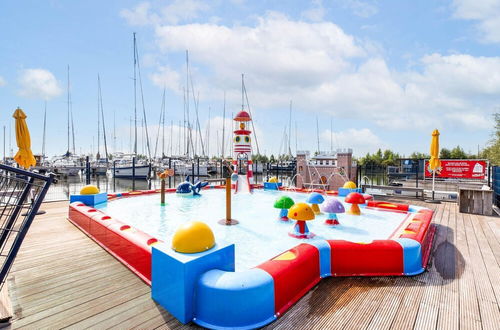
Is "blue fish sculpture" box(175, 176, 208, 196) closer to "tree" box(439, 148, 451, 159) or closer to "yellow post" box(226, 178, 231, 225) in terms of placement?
"yellow post" box(226, 178, 231, 225)

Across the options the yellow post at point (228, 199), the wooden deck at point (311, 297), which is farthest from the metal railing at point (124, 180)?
the yellow post at point (228, 199)

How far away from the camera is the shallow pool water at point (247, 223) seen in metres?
6.97

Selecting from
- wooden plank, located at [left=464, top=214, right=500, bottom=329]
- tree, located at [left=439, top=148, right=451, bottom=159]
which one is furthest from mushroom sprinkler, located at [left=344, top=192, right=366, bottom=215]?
tree, located at [left=439, top=148, right=451, bottom=159]

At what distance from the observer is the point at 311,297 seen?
380 cm

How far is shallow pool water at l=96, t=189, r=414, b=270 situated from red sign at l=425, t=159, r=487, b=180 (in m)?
11.0

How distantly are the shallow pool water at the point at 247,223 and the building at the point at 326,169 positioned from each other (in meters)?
7.42

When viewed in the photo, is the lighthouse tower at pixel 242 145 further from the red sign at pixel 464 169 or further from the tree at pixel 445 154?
the tree at pixel 445 154

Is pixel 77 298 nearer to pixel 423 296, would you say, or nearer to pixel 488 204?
pixel 423 296

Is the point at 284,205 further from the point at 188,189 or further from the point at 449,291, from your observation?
the point at 188,189

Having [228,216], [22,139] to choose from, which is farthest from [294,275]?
[22,139]

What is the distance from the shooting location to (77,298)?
3668 millimetres

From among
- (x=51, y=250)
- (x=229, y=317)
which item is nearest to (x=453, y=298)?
(x=229, y=317)

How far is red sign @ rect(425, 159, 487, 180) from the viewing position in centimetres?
1655

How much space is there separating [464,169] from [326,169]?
856cm
